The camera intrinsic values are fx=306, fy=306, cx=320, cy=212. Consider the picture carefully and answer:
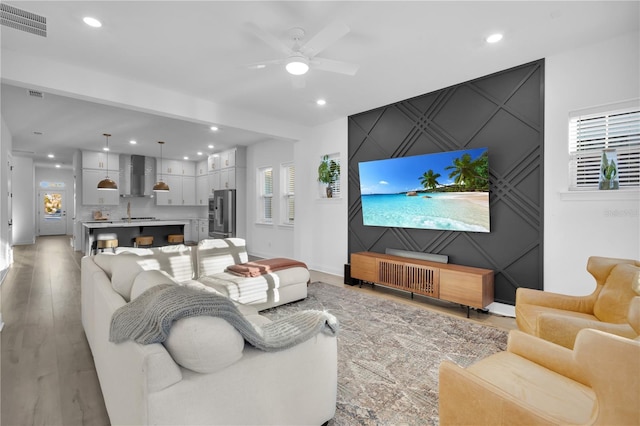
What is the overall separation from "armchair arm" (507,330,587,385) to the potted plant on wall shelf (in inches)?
164

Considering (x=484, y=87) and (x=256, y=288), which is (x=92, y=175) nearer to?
(x=256, y=288)

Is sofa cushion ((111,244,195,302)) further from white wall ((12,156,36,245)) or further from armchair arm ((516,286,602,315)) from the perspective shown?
white wall ((12,156,36,245))

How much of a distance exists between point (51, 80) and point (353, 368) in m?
4.28

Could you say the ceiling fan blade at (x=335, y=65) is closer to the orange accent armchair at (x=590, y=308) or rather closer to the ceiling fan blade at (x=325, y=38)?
the ceiling fan blade at (x=325, y=38)

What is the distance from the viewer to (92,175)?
337 inches

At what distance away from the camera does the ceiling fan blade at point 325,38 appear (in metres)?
2.40

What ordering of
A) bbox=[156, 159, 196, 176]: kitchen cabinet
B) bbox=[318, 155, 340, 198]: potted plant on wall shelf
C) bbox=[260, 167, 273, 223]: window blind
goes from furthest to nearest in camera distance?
1. bbox=[156, 159, 196, 176]: kitchen cabinet
2. bbox=[260, 167, 273, 223]: window blind
3. bbox=[318, 155, 340, 198]: potted plant on wall shelf

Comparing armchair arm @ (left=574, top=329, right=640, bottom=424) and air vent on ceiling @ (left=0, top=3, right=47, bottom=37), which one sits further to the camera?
air vent on ceiling @ (left=0, top=3, right=47, bottom=37)

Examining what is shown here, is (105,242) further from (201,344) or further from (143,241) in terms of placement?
(201,344)

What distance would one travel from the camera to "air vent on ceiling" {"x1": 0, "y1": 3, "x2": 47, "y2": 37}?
8.32 feet

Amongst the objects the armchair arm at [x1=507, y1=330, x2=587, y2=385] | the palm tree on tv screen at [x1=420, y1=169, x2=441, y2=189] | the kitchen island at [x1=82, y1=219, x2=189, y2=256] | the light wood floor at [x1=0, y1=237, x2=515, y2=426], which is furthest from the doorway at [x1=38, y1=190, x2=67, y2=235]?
the armchair arm at [x1=507, y1=330, x2=587, y2=385]

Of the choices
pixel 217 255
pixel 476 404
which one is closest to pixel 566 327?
pixel 476 404

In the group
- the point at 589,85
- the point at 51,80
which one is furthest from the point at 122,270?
the point at 589,85

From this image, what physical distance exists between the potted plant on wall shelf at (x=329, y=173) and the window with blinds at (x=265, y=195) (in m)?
2.23
